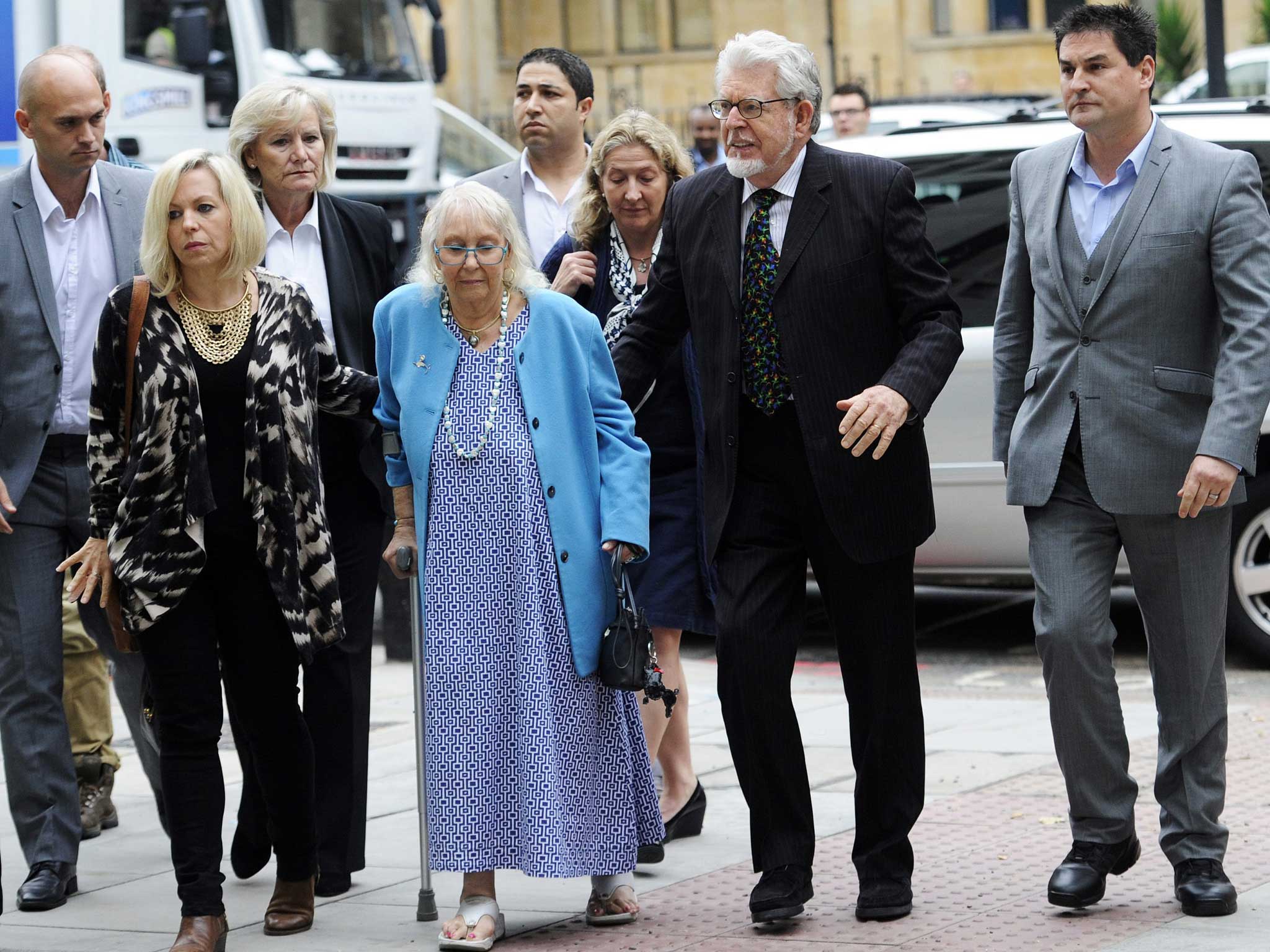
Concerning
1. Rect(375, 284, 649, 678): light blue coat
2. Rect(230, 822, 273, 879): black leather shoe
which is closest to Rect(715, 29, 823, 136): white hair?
Rect(375, 284, 649, 678): light blue coat

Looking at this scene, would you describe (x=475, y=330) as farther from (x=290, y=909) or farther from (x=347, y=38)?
(x=347, y=38)

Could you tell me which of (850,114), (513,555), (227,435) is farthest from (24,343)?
(850,114)

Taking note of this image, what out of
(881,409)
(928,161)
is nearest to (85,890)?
(881,409)

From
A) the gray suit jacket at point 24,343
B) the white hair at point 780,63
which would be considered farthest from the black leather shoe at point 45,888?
the white hair at point 780,63

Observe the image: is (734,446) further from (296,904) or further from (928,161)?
(928,161)

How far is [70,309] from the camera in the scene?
229 inches

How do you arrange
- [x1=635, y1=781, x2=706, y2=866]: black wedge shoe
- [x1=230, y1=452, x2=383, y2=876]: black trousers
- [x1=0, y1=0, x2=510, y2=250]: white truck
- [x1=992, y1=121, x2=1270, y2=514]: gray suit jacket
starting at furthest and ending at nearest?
[x1=0, y1=0, x2=510, y2=250]: white truck → [x1=635, y1=781, x2=706, y2=866]: black wedge shoe → [x1=230, y1=452, x2=383, y2=876]: black trousers → [x1=992, y1=121, x2=1270, y2=514]: gray suit jacket

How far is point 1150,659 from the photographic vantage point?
511cm

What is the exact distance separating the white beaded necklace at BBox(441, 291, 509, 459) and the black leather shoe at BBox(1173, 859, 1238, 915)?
194cm

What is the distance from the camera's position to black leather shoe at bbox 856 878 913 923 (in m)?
5.09

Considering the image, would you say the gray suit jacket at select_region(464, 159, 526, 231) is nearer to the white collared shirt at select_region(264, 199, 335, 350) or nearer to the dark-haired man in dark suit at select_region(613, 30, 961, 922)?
the white collared shirt at select_region(264, 199, 335, 350)

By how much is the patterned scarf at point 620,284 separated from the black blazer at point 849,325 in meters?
0.80

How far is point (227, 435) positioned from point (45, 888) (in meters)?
Answer: 1.48

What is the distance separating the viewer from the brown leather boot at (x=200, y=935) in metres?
4.95
